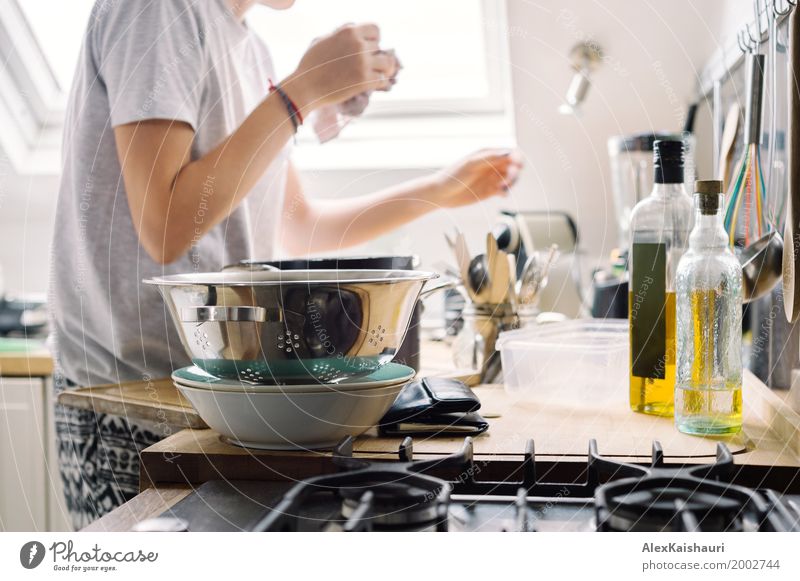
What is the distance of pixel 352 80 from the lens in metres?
0.77

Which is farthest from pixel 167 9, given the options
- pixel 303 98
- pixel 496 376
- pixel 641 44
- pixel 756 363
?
pixel 641 44

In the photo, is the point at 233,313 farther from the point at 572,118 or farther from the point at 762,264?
the point at 572,118

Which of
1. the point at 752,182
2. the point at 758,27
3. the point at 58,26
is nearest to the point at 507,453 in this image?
the point at 752,182

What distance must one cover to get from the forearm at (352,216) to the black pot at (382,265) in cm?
34

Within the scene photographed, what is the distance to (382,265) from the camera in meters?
0.72

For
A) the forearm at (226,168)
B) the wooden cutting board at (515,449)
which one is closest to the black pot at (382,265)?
the forearm at (226,168)

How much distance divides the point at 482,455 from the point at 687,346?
0.17 m

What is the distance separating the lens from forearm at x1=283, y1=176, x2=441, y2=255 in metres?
1.08

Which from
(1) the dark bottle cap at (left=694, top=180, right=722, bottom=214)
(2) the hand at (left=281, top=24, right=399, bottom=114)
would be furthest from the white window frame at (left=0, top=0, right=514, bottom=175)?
(1) the dark bottle cap at (left=694, top=180, right=722, bottom=214)

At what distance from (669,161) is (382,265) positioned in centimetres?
26

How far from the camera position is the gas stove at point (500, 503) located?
1.31 ft

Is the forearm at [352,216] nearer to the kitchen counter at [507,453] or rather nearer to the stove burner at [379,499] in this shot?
the kitchen counter at [507,453]

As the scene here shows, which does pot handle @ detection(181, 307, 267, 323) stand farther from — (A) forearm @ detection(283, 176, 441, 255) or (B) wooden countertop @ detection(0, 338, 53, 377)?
(B) wooden countertop @ detection(0, 338, 53, 377)
